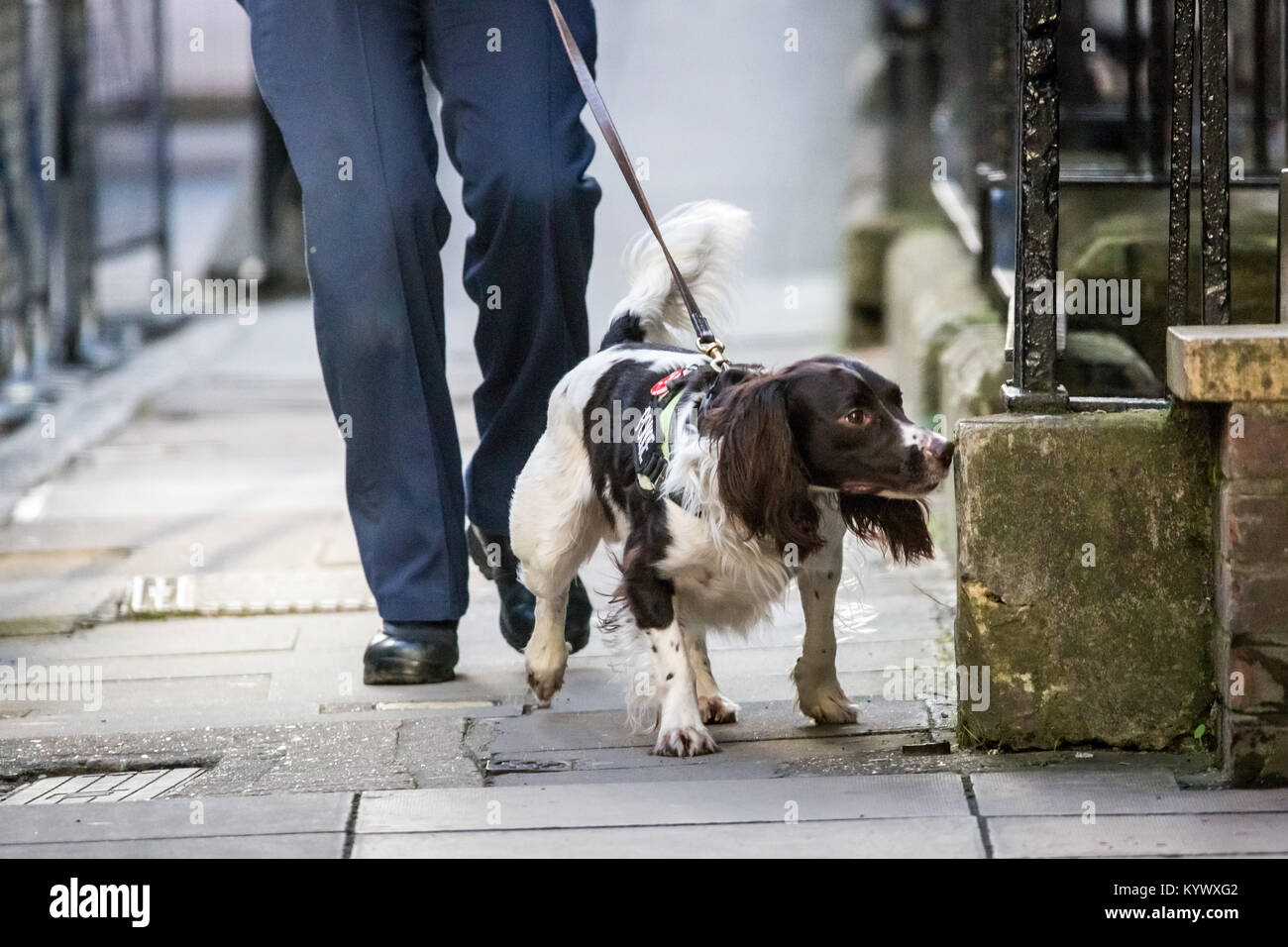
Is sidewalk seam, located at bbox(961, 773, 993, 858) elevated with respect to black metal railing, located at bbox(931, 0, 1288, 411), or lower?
lower

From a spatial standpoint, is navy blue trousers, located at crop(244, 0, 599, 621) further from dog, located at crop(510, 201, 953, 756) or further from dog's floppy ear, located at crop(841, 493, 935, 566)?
dog's floppy ear, located at crop(841, 493, 935, 566)

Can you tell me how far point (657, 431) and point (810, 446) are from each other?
0.35m

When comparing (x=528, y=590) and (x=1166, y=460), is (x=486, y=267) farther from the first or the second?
(x=1166, y=460)

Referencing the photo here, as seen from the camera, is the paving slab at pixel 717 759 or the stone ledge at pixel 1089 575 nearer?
the stone ledge at pixel 1089 575

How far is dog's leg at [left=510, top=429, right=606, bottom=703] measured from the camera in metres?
3.84

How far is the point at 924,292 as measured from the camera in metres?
7.06

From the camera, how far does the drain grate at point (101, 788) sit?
127 inches

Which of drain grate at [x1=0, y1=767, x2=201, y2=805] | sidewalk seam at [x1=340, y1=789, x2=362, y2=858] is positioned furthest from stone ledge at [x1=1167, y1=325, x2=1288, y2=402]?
drain grate at [x1=0, y1=767, x2=201, y2=805]

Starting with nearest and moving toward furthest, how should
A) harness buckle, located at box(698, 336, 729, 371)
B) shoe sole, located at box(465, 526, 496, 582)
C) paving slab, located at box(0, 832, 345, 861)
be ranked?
paving slab, located at box(0, 832, 345, 861), harness buckle, located at box(698, 336, 729, 371), shoe sole, located at box(465, 526, 496, 582)

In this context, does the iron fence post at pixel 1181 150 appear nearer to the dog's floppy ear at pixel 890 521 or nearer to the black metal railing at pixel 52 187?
the dog's floppy ear at pixel 890 521

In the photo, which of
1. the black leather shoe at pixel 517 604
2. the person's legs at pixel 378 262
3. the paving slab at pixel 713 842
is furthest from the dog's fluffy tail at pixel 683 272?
the paving slab at pixel 713 842

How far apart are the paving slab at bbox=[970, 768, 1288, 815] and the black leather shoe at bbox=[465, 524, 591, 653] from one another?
4.75ft

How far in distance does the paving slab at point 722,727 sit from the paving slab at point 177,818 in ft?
1.68

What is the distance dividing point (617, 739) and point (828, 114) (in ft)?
44.9
